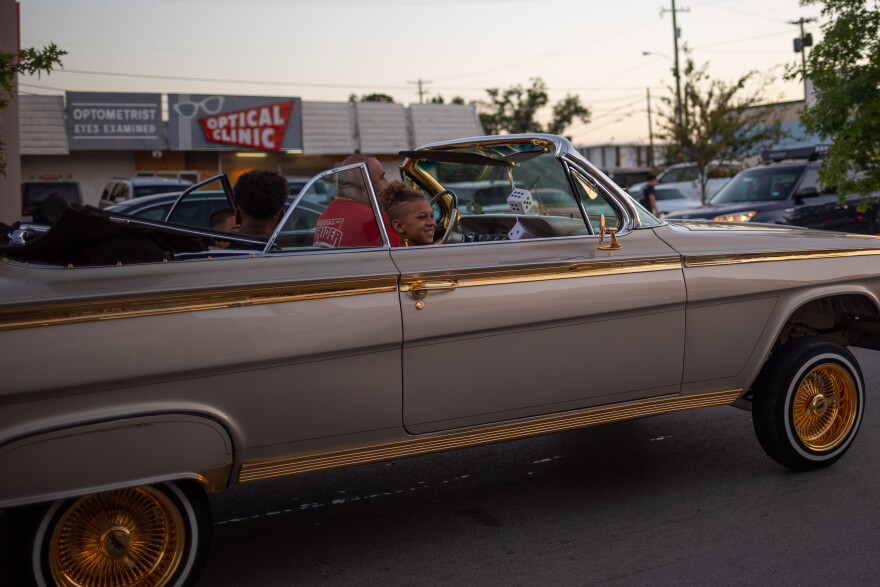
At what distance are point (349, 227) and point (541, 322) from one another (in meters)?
0.93

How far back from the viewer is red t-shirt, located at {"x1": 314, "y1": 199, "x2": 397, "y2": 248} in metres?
4.02

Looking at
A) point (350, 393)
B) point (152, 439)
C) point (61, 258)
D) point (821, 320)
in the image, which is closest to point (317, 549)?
point (350, 393)

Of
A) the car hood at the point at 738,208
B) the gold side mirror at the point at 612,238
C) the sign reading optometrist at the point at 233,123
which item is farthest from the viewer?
the sign reading optometrist at the point at 233,123

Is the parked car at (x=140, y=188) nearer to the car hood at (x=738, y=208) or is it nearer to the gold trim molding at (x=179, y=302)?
the car hood at (x=738, y=208)

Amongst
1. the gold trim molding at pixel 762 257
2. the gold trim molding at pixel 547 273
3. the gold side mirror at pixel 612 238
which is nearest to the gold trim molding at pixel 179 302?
the gold trim molding at pixel 547 273

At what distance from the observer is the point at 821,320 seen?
5.22 meters

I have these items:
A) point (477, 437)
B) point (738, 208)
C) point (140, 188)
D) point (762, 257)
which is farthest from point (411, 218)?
point (140, 188)

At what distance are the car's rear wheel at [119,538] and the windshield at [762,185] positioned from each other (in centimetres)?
1166

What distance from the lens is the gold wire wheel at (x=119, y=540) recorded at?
332 centimetres

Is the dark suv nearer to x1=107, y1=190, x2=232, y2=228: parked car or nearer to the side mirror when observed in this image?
the side mirror

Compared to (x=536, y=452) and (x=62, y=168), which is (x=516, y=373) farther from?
(x=62, y=168)

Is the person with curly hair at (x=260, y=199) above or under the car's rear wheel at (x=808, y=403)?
above

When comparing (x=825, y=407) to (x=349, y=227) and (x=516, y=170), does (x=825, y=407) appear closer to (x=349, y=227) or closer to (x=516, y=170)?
(x=516, y=170)

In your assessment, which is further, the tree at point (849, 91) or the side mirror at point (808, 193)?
the side mirror at point (808, 193)
